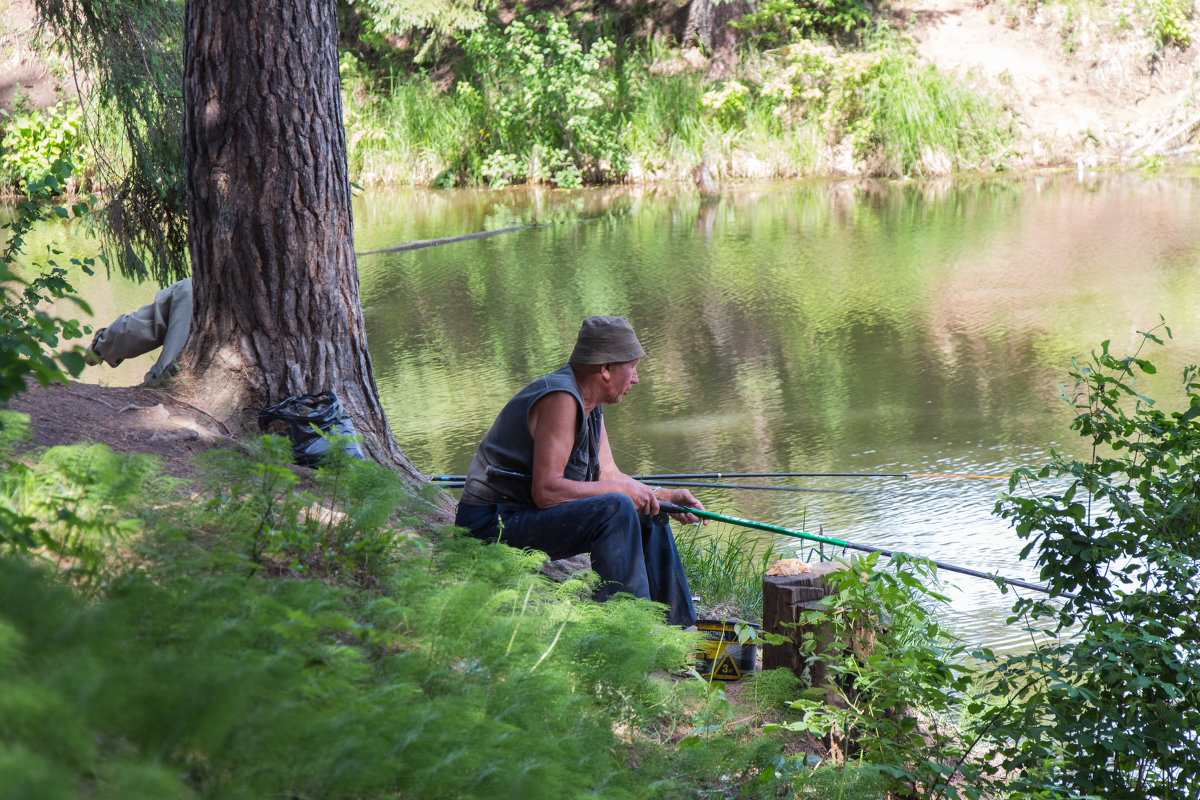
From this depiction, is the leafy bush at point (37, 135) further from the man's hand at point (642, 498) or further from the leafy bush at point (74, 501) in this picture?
the leafy bush at point (74, 501)

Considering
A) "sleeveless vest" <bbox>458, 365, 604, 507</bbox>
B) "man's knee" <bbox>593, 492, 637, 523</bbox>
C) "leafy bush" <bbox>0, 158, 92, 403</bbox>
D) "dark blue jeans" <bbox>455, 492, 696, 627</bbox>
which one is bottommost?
"dark blue jeans" <bbox>455, 492, 696, 627</bbox>

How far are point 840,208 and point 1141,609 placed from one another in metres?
10.2

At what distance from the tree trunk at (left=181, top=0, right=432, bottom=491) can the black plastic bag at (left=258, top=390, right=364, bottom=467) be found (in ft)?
0.41

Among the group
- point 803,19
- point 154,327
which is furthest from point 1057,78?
point 154,327

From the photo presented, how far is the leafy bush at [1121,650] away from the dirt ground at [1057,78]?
13.1m

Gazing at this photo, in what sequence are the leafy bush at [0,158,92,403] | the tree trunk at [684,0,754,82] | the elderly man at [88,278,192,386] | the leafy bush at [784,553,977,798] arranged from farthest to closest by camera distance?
1. the tree trunk at [684,0,754,82]
2. the elderly man at [88,278,192,386]
3. the leafy bush at [784,553,977,798]
4. the leafy bush at [0,158,92,403]

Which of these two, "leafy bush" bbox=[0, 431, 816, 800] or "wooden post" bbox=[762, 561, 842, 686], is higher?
"leafy bush" bbox=[0, 431, 816, 800]

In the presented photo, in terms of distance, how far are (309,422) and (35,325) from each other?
41.7 inches

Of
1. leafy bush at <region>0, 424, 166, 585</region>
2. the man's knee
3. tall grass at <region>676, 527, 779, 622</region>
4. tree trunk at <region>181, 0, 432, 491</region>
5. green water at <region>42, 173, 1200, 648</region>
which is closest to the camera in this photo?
leafy bush at <region>0, 424, 166, 585</region>

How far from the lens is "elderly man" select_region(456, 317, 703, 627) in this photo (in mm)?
3188

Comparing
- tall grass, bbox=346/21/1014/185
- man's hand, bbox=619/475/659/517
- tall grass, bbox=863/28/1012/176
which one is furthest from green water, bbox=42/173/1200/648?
man's hand, bbox=619/475/659/517

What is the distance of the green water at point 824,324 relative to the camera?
Answer: 549cm

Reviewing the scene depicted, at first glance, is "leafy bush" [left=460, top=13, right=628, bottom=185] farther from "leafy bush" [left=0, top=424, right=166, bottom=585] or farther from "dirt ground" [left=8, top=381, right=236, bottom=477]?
"leafy bush" [left=0, top=424, right=166, bottom=585]

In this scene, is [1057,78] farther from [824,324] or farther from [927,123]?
[824,324]
